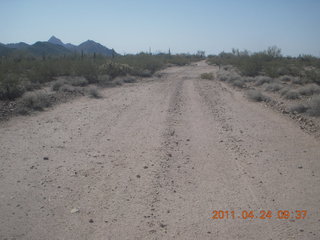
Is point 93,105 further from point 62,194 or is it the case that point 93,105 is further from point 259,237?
point 259,237

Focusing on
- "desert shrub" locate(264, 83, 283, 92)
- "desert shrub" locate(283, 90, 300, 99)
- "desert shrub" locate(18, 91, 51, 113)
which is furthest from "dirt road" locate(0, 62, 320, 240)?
"desert shrub" locate(264, 83, 283, 92)

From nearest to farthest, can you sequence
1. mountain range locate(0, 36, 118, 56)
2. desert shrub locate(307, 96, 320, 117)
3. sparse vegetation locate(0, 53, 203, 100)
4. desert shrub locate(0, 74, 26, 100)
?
desert shrub locate(307, 96, 320, 117) → desert shrub locate(0, 74, 26, 100) → sparse vegetation locate(0, 53, 203, 100) → mountain range locate(0, 36, 118, 56)

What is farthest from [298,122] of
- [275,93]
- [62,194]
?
[62,194]

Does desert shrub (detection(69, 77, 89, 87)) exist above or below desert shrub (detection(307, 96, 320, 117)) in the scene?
above

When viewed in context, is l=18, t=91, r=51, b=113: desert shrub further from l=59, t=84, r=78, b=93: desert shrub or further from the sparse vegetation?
l=59, t=84, r=78, b=93: desert shrub

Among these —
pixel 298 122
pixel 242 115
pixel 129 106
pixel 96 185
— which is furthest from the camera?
pixel 129 106

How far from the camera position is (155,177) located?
19.4 feet

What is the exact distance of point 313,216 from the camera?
4496 millimetres

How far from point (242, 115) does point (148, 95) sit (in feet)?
22.6
